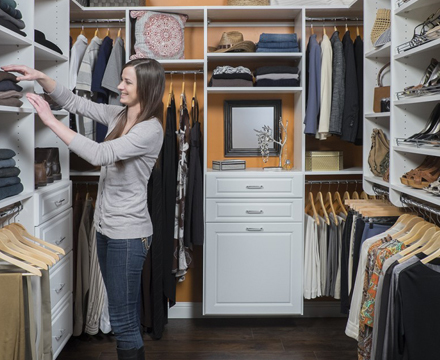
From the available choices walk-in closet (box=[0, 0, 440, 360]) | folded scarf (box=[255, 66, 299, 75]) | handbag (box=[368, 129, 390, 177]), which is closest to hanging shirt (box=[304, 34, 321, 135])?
walk-in closet (box=[0, 0, 440, 360])

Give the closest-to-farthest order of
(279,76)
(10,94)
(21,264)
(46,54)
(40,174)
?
(21,264)
(10,94)
(40,174)
(46,54)
(279,76)

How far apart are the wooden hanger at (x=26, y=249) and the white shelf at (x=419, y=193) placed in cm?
152

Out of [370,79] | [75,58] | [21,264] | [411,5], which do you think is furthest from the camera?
[75,58]

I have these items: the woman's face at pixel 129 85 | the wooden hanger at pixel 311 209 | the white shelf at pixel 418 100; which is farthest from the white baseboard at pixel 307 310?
the woman's face at pixel 129 85

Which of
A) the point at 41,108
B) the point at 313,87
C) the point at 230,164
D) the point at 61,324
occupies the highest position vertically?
the point at 313,87

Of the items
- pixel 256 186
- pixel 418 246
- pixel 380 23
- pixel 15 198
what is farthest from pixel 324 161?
pixel 15 198

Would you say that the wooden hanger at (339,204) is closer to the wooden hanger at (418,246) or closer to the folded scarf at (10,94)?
the wooden hanger at (418,246)

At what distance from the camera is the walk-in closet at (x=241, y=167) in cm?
269

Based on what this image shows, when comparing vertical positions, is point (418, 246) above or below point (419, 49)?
below

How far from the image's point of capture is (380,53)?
315cm

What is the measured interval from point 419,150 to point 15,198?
176 cm

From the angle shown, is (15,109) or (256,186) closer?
(15,109)

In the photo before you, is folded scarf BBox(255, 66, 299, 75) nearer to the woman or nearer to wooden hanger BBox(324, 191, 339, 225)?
wooden hanger BBox(324, 191, 339, 225)

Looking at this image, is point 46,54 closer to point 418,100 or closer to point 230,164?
point 230,164
